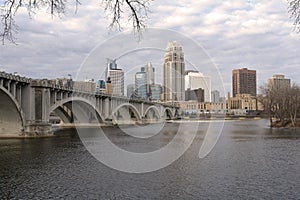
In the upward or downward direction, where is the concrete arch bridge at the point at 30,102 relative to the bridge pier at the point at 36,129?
upward

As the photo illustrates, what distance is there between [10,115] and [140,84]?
3291 inches

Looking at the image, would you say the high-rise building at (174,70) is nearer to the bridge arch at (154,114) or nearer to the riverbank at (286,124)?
the bridge arch at (154,114)

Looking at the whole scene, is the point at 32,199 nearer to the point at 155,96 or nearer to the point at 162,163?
the point at 162,163

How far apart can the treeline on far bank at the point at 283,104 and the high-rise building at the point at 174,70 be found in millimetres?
24269

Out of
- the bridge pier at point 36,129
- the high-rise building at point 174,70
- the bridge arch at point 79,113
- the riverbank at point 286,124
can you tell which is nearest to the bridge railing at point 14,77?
the bridge pier at point 36,129

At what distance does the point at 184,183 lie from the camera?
21.3m

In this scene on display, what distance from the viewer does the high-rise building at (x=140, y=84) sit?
11875 cm

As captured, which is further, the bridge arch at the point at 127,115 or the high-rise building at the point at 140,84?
the high-rise building at the point at 140,84

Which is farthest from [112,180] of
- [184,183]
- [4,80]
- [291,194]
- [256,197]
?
[4,80]

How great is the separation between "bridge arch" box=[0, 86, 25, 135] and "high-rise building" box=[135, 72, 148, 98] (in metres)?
65.2

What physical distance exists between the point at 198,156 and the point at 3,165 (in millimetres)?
17267

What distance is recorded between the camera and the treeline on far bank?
81500 mm

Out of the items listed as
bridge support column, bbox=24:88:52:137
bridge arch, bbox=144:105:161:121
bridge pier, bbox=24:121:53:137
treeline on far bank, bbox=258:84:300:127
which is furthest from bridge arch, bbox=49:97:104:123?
bridge arch, bbox=144:105:161:121

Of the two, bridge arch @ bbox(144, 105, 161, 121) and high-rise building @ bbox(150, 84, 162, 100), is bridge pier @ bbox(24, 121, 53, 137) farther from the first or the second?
high-rise building @ bbox(150, 84, 162, 100)
